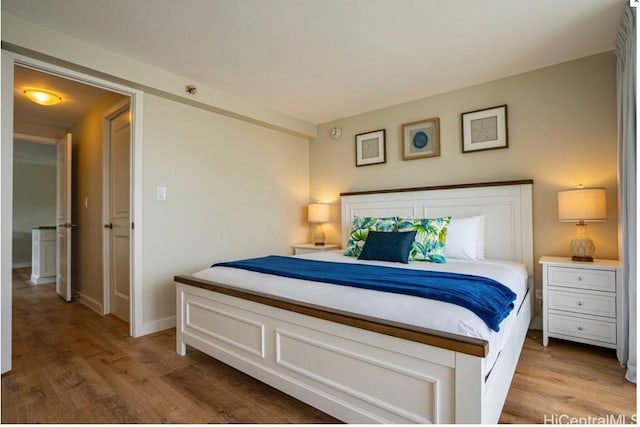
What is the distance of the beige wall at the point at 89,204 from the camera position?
137 inches

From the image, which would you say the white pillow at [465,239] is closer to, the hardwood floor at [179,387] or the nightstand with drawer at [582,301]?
the nightstand with drawer at [582,301]

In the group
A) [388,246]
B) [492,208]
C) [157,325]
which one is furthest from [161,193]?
[492,208]

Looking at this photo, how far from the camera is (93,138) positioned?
3648 mm

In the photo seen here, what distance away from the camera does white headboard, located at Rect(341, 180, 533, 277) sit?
2805 millimetres

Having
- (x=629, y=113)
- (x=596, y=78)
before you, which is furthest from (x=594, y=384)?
(x=596, y=78)

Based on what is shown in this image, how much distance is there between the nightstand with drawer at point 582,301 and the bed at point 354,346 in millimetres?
191

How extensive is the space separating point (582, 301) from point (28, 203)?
373 inches

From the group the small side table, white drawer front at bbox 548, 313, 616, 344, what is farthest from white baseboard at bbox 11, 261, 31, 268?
white drawer front at bbox 548, 313, 616, 344

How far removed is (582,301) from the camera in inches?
90.4

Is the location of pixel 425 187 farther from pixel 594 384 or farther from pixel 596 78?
pixel 594 384

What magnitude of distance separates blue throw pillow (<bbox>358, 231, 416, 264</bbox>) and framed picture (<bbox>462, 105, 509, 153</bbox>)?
1.20m

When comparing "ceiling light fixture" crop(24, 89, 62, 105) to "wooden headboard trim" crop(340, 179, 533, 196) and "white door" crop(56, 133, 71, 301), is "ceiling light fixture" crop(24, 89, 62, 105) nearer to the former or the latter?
"white door" crop(56, 133, 71, 301)

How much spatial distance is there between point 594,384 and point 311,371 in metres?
1.66

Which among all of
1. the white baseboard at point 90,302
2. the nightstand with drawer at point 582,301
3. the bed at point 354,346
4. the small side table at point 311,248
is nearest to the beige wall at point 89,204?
the white baseboard at point 90,302
